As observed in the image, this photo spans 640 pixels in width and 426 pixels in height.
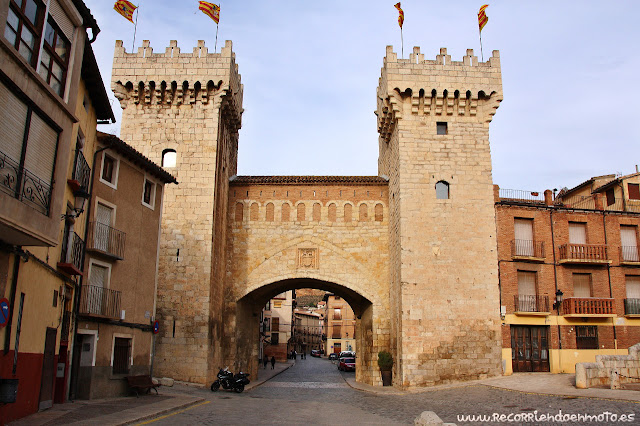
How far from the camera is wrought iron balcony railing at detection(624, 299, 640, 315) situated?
24031 millimetres

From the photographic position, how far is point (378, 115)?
28828 mm

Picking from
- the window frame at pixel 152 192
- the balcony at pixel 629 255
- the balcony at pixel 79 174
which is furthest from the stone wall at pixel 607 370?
the balcony at pixel 79 174

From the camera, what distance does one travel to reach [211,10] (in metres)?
25.7

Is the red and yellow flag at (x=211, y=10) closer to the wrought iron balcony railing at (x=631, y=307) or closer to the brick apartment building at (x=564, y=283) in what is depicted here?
the brick apartment building at (x=564, y=283)

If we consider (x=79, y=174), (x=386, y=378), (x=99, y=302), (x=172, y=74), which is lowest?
(x=386, y=378)

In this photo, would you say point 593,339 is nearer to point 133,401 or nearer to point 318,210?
point 318,210

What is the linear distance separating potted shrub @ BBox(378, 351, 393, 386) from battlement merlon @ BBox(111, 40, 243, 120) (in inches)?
528

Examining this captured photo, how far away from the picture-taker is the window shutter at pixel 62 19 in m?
10.7

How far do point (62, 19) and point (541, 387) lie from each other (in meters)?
17.4

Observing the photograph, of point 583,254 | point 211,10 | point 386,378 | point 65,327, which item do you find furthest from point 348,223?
point 65,327

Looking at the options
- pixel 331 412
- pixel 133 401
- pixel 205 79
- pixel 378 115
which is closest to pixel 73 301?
pixel 133 401

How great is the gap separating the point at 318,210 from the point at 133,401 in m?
13.4

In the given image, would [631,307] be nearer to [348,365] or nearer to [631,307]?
[631,307]

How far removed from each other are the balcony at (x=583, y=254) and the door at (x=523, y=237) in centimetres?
137
